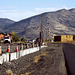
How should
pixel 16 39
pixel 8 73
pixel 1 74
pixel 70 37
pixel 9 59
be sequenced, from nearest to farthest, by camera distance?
pixel 8 73 < pixel 1 74 < pixel 9 59 < pixel 70 37 < pixel 16 39

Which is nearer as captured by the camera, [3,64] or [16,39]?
[3,64]

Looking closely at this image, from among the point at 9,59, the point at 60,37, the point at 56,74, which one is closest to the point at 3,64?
the point at 9,59

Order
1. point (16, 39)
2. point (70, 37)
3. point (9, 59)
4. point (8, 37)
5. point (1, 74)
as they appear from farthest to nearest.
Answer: point (16, 39), point (70, 37), point (8, 37), point (9, 59), point (1, 74)

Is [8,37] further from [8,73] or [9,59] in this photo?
[8,73]

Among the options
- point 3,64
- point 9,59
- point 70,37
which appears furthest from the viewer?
point 70,37

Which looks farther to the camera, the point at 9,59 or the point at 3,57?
the point at 9,59

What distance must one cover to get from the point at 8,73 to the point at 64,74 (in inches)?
195

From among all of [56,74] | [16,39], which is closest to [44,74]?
[56,74]

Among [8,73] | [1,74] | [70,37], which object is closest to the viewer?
[8,73]

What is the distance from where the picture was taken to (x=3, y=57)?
17.7 metres

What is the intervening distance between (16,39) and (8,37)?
7368cm

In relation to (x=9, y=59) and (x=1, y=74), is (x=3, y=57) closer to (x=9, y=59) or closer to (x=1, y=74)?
(x=9, y=59)

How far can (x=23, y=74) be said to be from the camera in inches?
533

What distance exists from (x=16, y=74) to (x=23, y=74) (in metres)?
0.41
